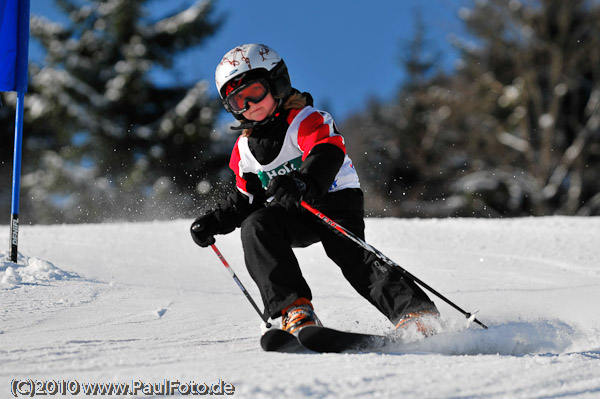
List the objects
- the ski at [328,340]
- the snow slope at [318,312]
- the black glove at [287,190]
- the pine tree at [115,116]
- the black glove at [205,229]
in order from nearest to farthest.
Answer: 1. the snow slope at [318,312]
2. the ski at [328,340]
3. the black glove at [287,190]
4. the black glove at [205,229]
5. the pine tree at [115,116]

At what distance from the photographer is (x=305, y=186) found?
2553 mm

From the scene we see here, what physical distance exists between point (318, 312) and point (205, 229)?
0.90 metres

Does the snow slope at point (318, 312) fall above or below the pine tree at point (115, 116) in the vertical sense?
below

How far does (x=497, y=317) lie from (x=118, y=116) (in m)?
18.1

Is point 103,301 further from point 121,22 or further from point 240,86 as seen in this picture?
point 121,22

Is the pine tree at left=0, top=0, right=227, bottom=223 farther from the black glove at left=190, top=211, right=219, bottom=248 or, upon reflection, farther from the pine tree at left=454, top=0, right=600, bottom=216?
the black glove at left=190, top=211, right=219, bottom=248

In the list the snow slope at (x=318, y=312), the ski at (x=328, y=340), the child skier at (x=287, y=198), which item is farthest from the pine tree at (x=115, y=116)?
the ski at (x=328, y=340)

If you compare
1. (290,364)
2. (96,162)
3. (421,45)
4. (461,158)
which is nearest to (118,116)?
(96,162)

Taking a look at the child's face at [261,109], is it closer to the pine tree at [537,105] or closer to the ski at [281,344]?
the ski at [281,344]

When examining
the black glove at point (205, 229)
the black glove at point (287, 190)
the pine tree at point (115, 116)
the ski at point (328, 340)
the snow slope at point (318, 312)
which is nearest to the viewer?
the snow slope at point (318, 312)

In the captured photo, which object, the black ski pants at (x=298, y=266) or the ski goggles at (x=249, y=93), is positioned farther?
the ski goggles at (x=249, y=93)

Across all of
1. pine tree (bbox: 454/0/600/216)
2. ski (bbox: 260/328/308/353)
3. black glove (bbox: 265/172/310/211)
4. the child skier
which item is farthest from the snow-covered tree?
ski (bbox: 260/328/308/353)

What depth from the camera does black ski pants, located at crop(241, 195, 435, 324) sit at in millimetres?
2570

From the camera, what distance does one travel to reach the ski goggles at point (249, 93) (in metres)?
2.98
